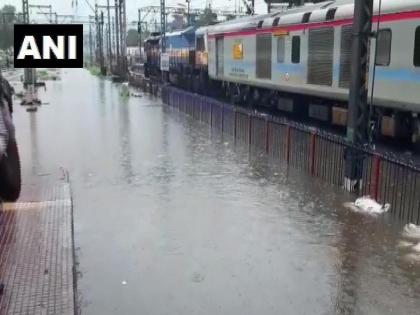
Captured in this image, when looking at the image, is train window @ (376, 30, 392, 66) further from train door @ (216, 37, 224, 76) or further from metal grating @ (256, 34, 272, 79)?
train door @ (216, 37, 224, 76)

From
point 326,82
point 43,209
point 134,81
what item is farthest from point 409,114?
point 134,81

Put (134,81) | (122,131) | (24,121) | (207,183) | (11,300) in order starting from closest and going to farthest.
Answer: (11,300)
(207,183)
(122,131)
(24,121)
(134,81)

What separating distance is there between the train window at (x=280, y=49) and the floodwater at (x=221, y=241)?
17.4 feet

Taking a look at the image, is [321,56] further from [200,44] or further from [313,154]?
[200,44]

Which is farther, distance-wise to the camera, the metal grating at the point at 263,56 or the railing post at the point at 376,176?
the metal grating at the point at 263,56

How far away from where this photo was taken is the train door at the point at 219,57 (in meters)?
25.1

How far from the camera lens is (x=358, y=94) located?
1000cm

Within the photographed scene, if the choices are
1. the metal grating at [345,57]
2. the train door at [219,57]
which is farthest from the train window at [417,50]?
the train door at [219,57]

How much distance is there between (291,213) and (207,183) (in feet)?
7.77

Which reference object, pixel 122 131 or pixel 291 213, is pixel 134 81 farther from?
pixel 291 213

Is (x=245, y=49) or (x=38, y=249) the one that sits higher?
(x=245, y=49)

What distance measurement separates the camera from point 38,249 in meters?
6.70

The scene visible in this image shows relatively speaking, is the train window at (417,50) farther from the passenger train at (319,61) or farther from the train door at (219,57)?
the train door at (219,57)

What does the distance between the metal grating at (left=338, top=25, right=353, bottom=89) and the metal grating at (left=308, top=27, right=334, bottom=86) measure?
0.54 metres
